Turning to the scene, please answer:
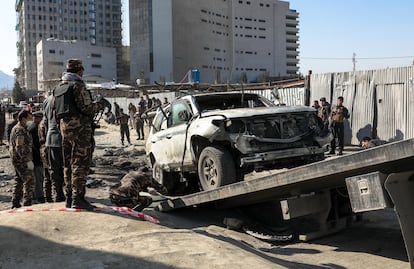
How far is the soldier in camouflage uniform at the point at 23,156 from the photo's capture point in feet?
23.8

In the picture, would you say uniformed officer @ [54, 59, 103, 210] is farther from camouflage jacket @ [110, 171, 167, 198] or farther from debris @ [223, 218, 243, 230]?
debris @ [223, 218, 243, 230]

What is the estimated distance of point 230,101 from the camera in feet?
26.5

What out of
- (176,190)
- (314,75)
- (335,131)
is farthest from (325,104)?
(176,190)

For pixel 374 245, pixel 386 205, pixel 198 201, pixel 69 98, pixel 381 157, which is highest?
pixel 69 98

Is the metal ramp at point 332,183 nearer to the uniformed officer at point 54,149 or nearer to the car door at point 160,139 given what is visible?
the car door at point 160,139

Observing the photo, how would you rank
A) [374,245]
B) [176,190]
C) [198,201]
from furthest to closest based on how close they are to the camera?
[176,190]
[198,201]
[374,245]

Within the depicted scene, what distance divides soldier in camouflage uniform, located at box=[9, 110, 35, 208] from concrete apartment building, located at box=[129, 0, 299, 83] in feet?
Result: 242

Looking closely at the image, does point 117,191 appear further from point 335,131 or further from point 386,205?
point 335,131

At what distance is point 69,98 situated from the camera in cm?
532

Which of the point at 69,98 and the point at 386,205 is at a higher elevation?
the point at 69,98

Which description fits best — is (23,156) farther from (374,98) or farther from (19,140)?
(374,98)

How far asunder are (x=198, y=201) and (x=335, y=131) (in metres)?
7.62

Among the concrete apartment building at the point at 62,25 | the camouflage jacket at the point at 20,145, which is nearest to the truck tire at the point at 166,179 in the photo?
the camouflage jacket at the point at 20,145

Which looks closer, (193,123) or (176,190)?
(193,123)
